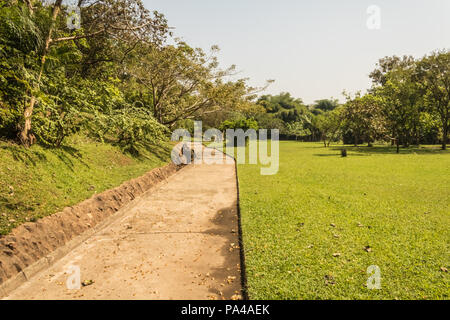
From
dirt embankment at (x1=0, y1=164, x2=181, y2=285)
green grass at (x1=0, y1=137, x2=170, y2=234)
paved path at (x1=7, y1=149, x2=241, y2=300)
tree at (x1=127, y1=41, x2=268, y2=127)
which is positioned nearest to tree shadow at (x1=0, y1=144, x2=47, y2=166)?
green grass at (x1=0, y1=137, x2=170, y2=234)

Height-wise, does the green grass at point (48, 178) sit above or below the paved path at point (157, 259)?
above

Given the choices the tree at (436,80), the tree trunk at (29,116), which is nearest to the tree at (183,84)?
the tree trunk at (29,116)

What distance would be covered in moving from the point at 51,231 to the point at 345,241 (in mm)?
5498

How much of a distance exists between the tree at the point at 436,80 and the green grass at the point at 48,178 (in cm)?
3226

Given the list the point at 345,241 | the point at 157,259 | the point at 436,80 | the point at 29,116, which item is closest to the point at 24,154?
the point at 29,116

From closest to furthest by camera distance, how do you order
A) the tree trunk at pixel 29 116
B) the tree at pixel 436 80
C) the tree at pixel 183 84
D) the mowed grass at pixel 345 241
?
the mowed grass at pixel 345 241 < the tree trunk at pixel 29 116 < the tree at pixel 183 84 < the tree at pixel 436 80

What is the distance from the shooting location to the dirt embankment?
404 centimetres

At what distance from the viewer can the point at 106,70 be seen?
49.5ft

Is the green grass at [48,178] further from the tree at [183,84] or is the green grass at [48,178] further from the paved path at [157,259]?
the tree at [183,84]

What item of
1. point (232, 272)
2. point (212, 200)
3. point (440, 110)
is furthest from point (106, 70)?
point (440, 110)

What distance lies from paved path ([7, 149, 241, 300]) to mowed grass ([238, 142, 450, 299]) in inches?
17.4

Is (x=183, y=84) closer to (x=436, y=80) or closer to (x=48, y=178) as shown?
(x=48, y=178)

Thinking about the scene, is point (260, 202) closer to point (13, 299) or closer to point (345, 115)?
point (13, 299)

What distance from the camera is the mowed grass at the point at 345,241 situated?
3654 mm
